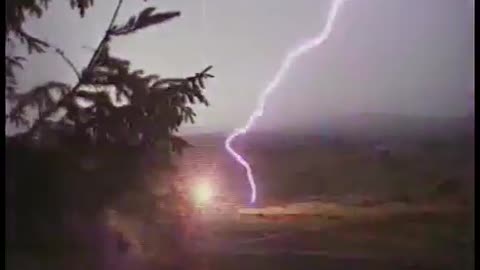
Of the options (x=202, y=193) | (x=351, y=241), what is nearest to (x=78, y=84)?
(x=202, y=193)

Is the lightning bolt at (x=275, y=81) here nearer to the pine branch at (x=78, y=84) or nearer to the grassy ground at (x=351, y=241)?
the grassy ground at (x=351, y=241)

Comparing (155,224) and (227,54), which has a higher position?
(227,54)

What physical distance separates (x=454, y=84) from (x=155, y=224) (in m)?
0.59

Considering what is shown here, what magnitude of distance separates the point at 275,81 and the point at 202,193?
0.80 ft

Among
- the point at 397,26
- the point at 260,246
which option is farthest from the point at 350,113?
the point at 260,246

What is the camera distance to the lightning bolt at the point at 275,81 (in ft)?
3.72

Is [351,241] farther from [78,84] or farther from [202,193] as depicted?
[78,84]

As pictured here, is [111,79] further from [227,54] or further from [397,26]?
[397,26]

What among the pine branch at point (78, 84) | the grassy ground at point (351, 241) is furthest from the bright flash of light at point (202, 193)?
the pine branch at point (78, 84)

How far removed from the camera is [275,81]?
1.14 meters

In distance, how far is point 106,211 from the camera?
1.16 m

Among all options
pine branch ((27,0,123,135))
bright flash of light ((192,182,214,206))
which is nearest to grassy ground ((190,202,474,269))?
bright flash of light ((192,182,214,206))

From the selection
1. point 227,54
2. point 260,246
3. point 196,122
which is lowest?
point 260,246

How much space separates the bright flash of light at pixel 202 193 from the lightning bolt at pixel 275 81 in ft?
0.24
